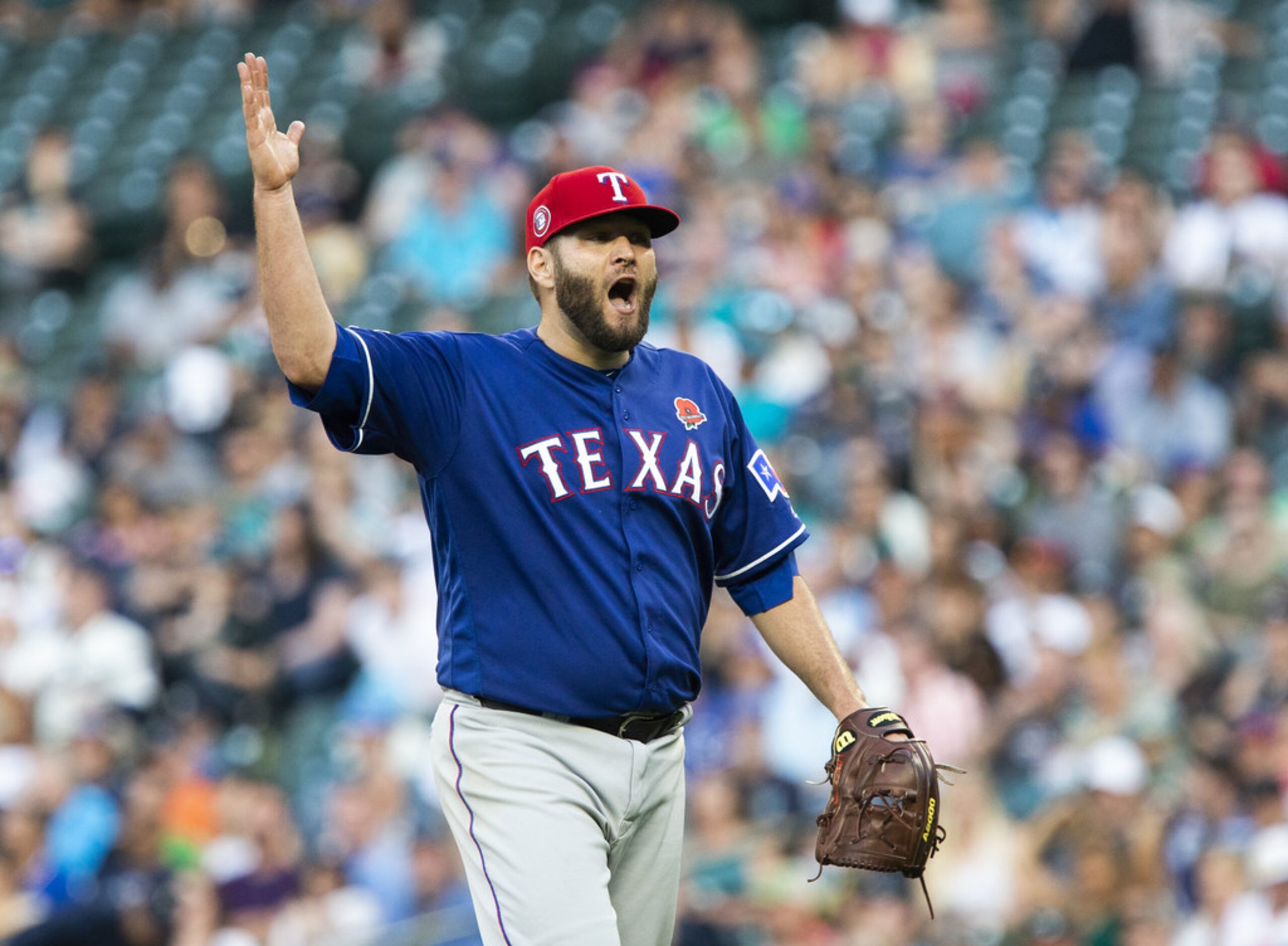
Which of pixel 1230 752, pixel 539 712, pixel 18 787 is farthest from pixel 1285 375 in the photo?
pixel 18 787

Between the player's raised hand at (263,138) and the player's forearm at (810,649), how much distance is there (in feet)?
4.64

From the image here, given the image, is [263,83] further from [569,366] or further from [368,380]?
[569,366]

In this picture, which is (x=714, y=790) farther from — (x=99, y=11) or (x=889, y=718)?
(x=99, y=11)

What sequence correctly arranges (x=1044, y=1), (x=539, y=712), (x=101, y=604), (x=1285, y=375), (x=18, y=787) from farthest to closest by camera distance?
(x=1044, y=1), (x=101, y=604), (x=18, y=787), (x=1285, y=375), (x=539, y=712)

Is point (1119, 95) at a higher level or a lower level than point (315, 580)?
higher

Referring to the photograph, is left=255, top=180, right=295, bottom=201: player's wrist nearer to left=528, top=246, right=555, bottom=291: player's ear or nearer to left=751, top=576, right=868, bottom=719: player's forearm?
left=528, top=246, right=555, bottom=291: player's ear

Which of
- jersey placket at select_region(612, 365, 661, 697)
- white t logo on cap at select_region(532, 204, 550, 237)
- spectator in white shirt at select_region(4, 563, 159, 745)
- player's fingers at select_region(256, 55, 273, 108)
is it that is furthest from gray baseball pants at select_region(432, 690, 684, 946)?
spectator in white shirt at select_region(4, 563, 159, 745)

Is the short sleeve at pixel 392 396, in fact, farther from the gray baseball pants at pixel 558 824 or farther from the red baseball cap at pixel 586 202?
the gray baseball pants at pixel 558 824

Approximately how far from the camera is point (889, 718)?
3766mm

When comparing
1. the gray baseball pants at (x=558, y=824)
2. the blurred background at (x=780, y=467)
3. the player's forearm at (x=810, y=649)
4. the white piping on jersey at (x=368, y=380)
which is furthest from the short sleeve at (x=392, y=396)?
the blurred background at (x=780, y=467)

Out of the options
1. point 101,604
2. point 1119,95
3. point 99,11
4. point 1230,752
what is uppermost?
point 99,11

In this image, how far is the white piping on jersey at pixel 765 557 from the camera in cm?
397

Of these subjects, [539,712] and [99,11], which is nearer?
[539,712]

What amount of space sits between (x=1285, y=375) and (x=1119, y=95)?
2883 mm
